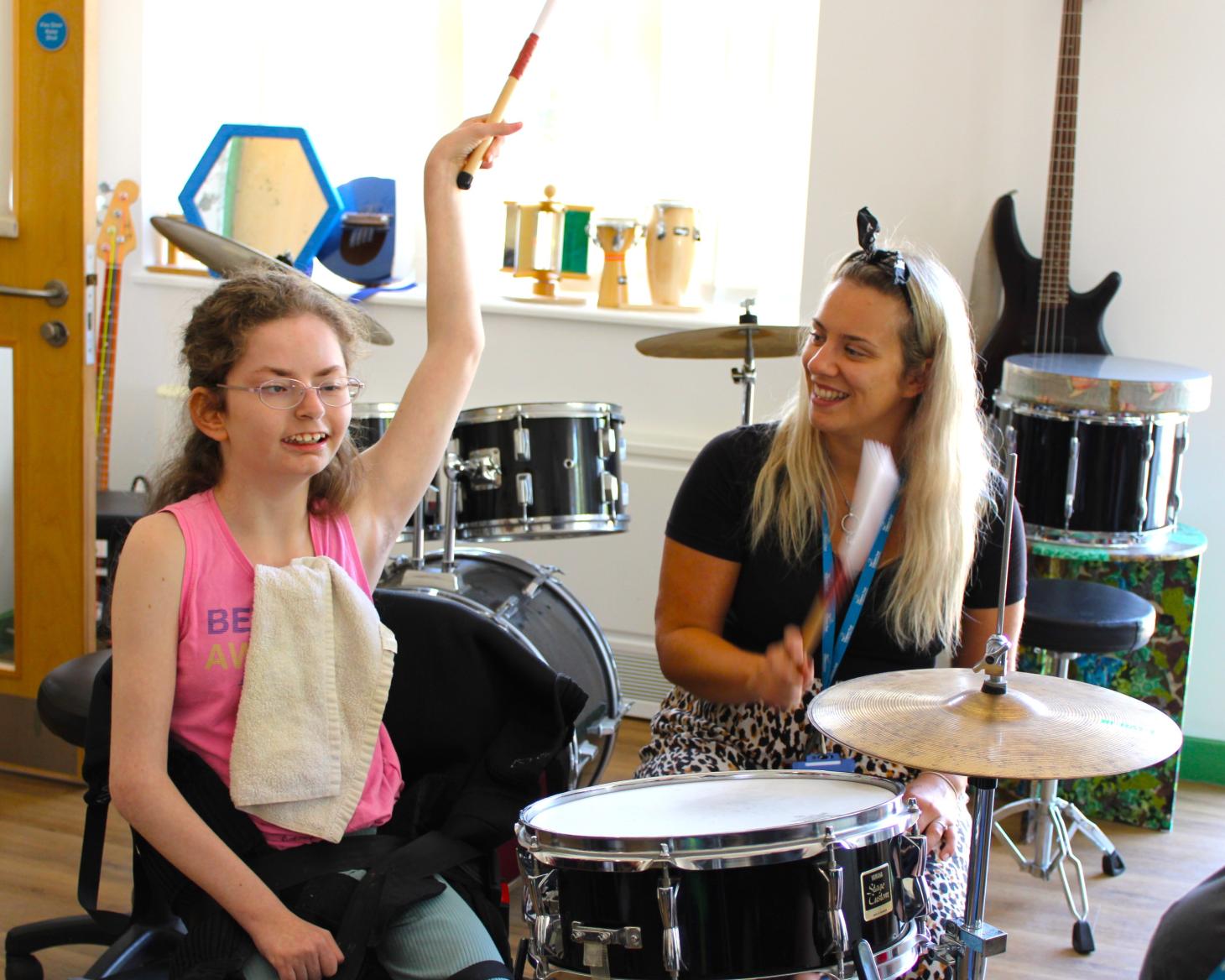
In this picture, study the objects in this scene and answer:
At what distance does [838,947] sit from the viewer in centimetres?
128

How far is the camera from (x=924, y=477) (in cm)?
180

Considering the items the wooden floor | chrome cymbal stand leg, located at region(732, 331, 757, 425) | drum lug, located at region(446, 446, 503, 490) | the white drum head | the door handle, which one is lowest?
the wooden floor

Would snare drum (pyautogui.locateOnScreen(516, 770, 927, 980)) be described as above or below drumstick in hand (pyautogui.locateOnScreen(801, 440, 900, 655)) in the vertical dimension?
below

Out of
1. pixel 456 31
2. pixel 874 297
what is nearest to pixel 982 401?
pixel 874 297

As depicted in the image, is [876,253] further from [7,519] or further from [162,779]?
[7,519]

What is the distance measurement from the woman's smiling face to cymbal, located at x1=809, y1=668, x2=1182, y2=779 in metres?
0.44

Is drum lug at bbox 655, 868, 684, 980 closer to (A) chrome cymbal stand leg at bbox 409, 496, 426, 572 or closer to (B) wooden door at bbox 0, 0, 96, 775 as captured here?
(A) chrome cymbal stand leg at bbox 409, 496, 426, 572

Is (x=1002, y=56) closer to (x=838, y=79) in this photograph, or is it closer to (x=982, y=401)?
(x=838, y=79)

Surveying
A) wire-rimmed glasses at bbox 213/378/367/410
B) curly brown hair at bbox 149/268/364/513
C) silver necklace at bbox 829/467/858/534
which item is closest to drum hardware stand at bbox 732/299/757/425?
silver necklace at bbox 829/467/858/534

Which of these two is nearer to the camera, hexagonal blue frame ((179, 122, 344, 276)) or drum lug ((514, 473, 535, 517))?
drum lug ((514, 473, 535, 517))

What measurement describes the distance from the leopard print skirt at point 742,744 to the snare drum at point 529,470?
0.80 meters

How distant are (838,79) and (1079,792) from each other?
69.1 inches

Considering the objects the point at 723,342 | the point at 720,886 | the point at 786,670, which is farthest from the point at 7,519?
the point at 720,886

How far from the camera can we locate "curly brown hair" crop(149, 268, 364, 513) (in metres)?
1.43
